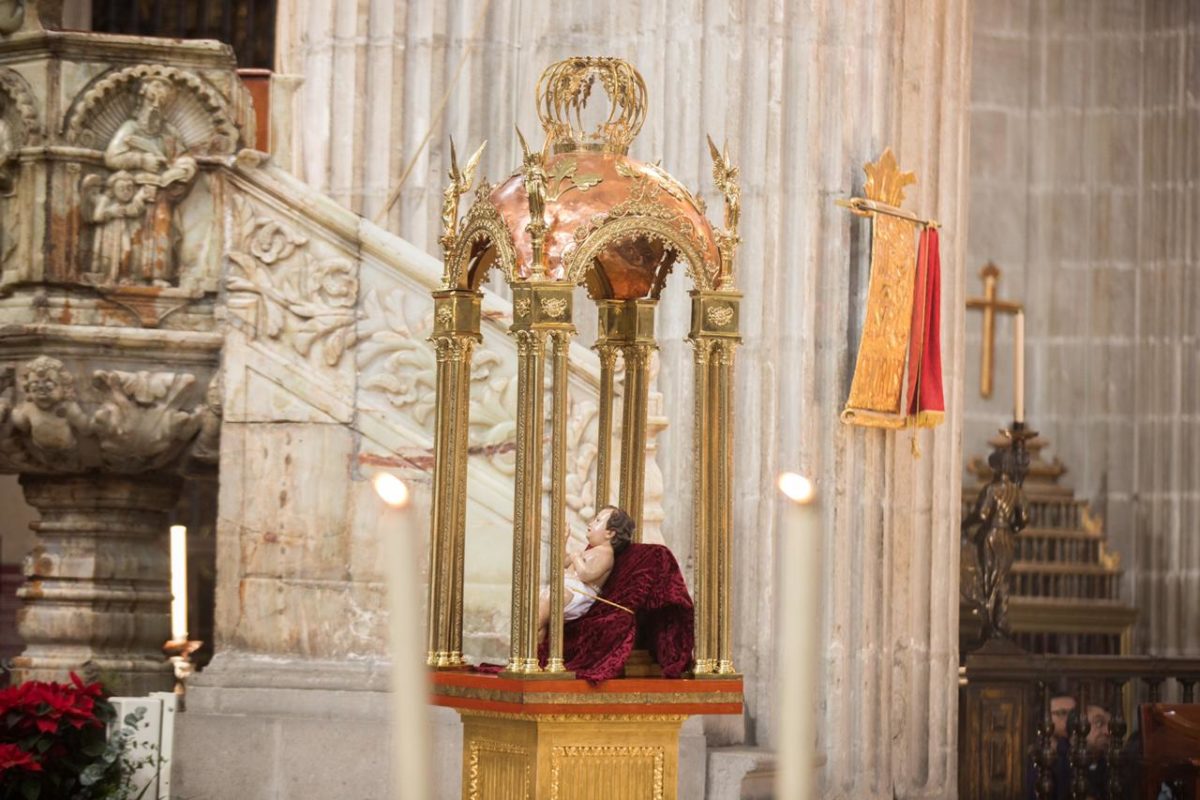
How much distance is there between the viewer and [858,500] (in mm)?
11875

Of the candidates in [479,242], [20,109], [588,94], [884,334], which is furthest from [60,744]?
[884,334]

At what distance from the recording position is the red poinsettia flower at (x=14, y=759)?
969cm

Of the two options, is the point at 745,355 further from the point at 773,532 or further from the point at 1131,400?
the point at 1131,400

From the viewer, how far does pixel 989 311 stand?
52.7 feet

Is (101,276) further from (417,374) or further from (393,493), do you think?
(393,493)

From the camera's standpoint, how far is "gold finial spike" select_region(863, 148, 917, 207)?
38.9ft

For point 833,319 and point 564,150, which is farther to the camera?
point 833,319

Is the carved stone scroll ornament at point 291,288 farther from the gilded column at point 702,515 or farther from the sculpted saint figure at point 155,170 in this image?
the gilded column at point 702,515

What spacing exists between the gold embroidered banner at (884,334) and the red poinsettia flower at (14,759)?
4242 mm

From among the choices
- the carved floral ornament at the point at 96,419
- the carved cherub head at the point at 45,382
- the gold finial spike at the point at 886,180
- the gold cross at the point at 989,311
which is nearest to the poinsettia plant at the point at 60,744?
the carved floral ornament at the point at 96,419

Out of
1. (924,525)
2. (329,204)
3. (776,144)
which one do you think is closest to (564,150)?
(329,204)

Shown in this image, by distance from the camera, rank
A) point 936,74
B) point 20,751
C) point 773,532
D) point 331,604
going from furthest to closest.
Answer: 1. point 936,74
2. point 773,532
3. point 331,604
4. point 20,751

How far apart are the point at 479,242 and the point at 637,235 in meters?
0.58

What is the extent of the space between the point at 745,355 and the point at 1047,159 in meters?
5.47
